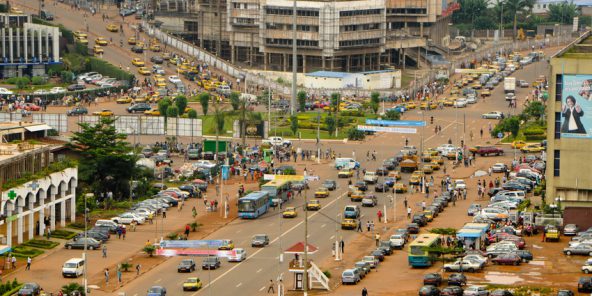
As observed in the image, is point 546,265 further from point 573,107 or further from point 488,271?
point 573,107

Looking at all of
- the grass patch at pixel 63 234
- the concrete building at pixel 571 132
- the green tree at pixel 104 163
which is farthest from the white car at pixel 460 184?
the grass patch at pixel 63 234

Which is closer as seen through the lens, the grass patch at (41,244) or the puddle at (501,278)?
the puddle at (501,278)

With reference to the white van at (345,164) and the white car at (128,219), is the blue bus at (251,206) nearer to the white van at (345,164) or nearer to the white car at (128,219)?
the white car at (128,219)

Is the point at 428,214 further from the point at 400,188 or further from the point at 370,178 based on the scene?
the point at 370,178

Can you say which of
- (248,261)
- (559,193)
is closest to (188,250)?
(248,261)

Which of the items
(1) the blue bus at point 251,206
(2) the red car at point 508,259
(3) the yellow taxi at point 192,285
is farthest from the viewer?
(1) the blue bus at point 251,206

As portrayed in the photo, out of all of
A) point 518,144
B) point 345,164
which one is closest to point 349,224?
point 345,164

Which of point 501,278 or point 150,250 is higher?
point 150,250
